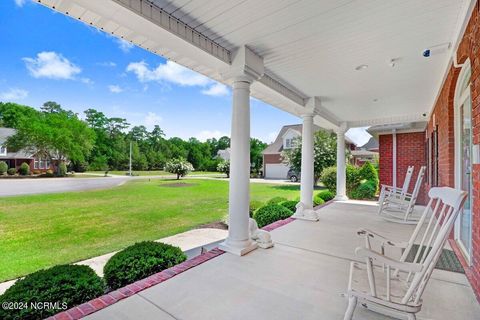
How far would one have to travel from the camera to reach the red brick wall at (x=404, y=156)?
27.4 ft

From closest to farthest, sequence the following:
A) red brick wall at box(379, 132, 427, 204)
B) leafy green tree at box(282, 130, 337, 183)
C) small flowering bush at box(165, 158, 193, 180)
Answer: red brick wall at box(379, 132, 427, 204)
leafy green tree at box(282, 130, 337, 183)
small flowering bush at box(165, 158, 193, 180)

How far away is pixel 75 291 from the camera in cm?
208

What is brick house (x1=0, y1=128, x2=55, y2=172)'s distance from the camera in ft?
64.6

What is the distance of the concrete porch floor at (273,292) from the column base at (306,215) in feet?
5.42

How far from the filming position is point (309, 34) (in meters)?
2.77

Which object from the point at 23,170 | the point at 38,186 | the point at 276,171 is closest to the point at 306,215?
the point at 38,186


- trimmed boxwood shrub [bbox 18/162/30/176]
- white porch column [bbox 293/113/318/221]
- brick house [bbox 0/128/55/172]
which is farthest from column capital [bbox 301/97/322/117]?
trimmed boxwood shrub [bbox 18/162/30/176]

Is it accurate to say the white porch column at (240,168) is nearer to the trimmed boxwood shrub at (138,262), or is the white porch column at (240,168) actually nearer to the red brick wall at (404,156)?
the trimmed boxwood shrub at (138,262)

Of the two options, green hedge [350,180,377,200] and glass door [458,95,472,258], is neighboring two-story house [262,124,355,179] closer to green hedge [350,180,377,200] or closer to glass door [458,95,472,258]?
green hedge [350,180,377,200]

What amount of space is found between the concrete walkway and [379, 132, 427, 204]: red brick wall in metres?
6.82

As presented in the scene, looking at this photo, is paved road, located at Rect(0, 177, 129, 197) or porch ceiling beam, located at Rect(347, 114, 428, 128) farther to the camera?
paved road, located at Rect(0, 177, 129, 197)

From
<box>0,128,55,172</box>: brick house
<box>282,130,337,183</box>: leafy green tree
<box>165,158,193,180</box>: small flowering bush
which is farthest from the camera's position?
<box>0,128,55,172</box>: brick house

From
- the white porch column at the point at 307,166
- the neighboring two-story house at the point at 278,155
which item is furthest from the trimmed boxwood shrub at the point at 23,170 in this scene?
the white porch column at the point at 307,166

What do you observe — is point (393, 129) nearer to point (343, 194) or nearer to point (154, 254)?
point (343, 194)
